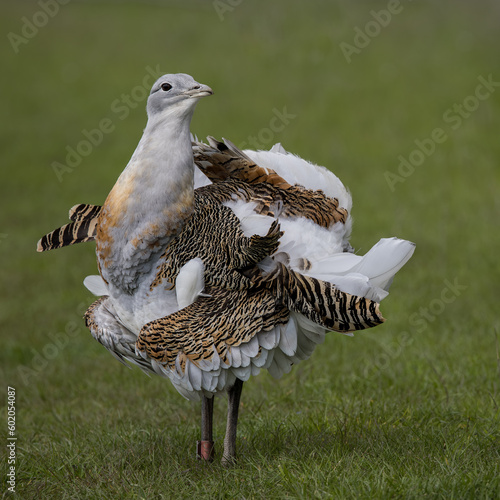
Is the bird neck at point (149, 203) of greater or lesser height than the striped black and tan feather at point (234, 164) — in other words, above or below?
below

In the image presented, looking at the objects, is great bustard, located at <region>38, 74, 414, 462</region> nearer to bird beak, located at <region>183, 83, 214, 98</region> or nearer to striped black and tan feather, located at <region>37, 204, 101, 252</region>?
bird beak, located at <region>183, 83, 214, 98</region>

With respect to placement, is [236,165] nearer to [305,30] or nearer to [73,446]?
[73,446]

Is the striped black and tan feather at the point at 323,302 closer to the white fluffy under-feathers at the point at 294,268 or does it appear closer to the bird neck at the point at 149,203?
the white fluffy under-feathers at the point at 294,268

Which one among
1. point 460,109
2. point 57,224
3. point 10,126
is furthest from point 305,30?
point 57,224

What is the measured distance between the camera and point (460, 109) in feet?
33.3

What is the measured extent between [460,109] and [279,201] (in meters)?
7.46

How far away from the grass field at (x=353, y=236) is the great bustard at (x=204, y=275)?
20.3 inches

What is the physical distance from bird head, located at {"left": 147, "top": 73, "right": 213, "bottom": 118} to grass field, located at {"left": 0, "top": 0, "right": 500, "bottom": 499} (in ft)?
4.89

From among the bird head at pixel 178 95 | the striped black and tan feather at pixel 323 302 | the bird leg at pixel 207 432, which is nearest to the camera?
the striped black and tan feather at pixel 323 302

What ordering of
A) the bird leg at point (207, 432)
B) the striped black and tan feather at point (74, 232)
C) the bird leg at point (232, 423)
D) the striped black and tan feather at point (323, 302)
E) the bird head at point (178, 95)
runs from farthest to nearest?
the striped black and tan feather at point (74, 232)
the bird leg at point (207, 432)
the bird leg at point (232, 423)
the bird head at point (178, 95)
the striped black and tan feather at point (323, 302)

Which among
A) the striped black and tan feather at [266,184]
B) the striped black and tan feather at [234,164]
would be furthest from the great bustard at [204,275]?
the striped black and tan feather at [234,164]

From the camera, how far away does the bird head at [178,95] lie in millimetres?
3066

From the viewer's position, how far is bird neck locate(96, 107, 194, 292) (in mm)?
3047

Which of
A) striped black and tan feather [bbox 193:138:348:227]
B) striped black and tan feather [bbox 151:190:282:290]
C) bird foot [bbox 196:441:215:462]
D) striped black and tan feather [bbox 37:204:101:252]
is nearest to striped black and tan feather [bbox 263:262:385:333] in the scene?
striped black and tan feather [bbox 151:190:282:290]
